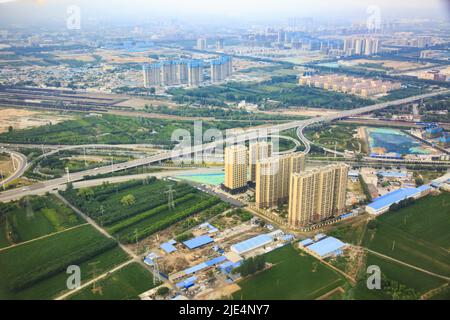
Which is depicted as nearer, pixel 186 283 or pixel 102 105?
pixel 186 283

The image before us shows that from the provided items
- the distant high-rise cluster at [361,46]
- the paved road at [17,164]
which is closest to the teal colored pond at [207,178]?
the paved road at [17,164]

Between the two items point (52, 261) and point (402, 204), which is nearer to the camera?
point (52, 261)

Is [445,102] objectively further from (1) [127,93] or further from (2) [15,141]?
(2) [15,141]

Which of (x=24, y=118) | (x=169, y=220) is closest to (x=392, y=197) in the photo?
(x=169, y=220)

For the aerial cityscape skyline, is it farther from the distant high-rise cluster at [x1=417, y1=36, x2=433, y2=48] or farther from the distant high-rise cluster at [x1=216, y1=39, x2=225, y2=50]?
the distant high-rise cluster at [x1=216, y1=39, x2=225, y2=50]

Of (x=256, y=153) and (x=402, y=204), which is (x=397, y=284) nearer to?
(x=402, y=204)
